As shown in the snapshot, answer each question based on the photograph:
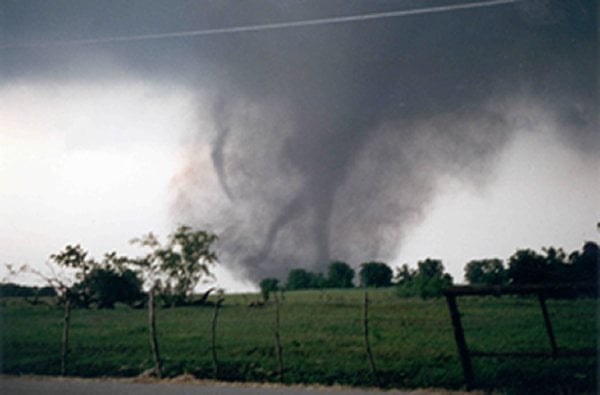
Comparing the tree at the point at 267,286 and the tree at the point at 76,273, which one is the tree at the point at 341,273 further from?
the tree at the point at 76,273

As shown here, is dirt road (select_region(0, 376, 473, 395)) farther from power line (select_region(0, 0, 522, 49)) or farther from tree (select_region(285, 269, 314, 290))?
power line (select_region(0, 0, 522, 49))

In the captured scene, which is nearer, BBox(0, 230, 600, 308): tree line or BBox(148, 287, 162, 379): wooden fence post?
BBox(0, 230, 600, 308): tree line

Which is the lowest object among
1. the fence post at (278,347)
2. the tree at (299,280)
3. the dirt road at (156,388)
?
the dirt road at (156,388)

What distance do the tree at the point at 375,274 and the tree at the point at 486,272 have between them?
1186mm

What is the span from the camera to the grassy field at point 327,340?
7742 mm

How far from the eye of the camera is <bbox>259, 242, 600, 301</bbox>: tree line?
7.87 m

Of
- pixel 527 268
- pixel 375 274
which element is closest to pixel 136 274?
pixel 375 274

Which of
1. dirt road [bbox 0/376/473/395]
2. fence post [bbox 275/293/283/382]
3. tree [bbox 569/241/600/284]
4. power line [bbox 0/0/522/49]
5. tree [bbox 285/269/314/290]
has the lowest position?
dirt road [bbox 0/376/473/395]

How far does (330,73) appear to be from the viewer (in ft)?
30.6

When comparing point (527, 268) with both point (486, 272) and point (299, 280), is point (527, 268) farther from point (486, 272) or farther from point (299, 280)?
point (299, 280)

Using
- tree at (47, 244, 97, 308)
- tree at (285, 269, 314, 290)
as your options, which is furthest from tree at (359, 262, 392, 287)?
tree at (47, 244, 97, 308)

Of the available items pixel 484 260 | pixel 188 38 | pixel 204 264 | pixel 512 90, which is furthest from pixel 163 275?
pixel 512 90

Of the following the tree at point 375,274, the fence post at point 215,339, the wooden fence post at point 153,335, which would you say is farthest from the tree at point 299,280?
the wooden fence post at point 153,335

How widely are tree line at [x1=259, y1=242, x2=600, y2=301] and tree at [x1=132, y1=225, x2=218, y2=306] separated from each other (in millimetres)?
1150
